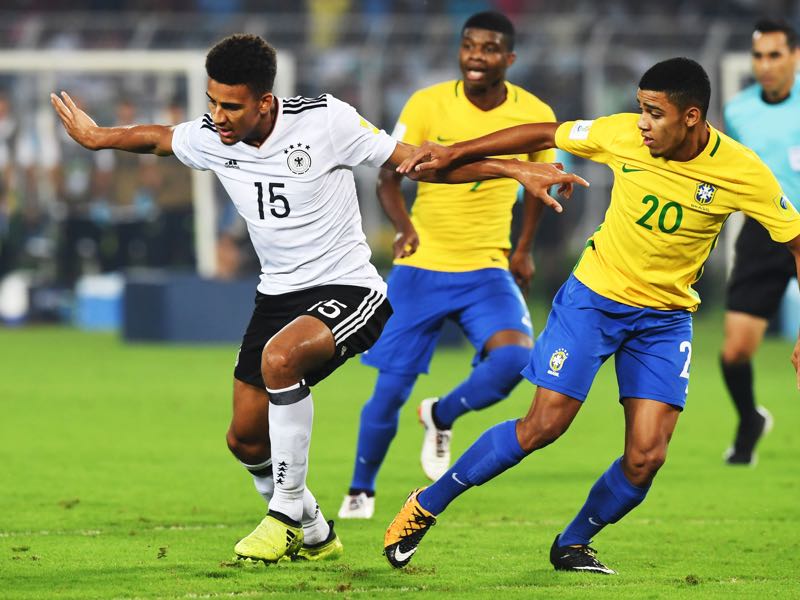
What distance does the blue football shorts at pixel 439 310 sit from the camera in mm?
8070

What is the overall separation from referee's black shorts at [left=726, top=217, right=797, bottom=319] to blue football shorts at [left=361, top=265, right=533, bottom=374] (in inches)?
69.0

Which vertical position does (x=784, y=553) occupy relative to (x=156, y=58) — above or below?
above

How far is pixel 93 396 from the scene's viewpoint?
1265 cm

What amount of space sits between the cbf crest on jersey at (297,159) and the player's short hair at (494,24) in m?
2.19

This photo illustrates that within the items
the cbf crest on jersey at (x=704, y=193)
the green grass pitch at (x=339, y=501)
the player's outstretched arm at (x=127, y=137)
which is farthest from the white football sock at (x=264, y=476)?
the cbf crest on jersey at (x=704, y=193)

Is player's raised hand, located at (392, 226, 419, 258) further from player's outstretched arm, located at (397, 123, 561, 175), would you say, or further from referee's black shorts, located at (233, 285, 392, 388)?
player's outstretched arm, located at (397, 123, 561, 175)

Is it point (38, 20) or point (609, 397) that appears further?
point (38, 20)

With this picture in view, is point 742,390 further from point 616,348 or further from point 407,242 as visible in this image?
point 616,348

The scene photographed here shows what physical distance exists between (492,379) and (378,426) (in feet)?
2.18

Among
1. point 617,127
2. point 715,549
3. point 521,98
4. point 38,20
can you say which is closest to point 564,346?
point 617,127

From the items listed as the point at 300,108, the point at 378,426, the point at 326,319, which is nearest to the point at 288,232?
the point at 326,319

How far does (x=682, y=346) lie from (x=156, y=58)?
13.6 metres

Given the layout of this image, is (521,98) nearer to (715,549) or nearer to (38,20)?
(715,549)

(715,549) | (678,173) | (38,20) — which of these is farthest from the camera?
(38,20)
